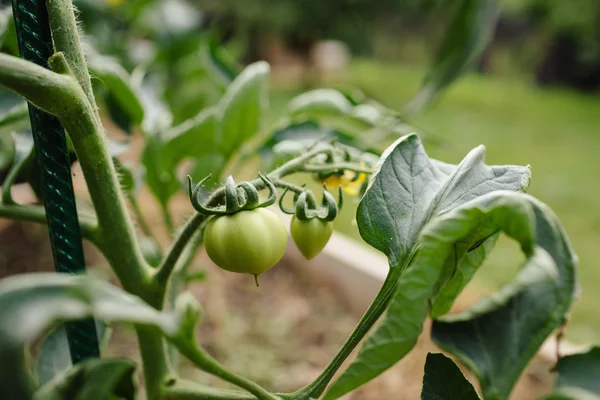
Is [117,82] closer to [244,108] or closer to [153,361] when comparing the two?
[244,108]

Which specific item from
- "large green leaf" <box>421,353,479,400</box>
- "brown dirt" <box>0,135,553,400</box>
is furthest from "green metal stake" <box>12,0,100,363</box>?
"brown dirt" <box>0,135,553,400</box>

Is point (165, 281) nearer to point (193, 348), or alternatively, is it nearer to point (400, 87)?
point (193, 348)

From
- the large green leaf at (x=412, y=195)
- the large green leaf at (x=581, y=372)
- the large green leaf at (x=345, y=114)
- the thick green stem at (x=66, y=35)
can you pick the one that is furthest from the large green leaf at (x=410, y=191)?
the large green leaf at (x=345, y=114)

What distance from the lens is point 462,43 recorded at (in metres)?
0.75

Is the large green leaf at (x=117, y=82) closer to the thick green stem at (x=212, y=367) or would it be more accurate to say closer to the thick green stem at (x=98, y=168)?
the thick green stem at (x=98, y=168)

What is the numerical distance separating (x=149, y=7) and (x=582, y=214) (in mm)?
1459

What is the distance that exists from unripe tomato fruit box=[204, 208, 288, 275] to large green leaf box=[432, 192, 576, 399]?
115 millimetres

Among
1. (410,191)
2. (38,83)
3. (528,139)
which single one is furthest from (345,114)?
(528,139)

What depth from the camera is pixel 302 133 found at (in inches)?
28.3

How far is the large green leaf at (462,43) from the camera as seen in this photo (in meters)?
0.73

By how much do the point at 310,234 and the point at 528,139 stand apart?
2514mm

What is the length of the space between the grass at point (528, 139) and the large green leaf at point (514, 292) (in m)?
0.49

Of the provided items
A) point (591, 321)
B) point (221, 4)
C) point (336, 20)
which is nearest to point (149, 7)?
point (591, 321)

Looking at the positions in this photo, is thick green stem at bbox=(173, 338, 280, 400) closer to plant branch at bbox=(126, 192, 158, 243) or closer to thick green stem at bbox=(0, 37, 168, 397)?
thick green stem at bbox=(0, 37, 168, 397)
